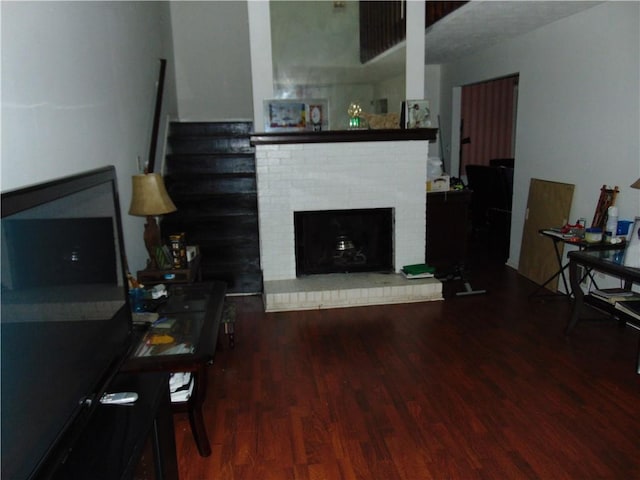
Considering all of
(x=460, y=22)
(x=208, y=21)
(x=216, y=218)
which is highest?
(x=208, y=21)

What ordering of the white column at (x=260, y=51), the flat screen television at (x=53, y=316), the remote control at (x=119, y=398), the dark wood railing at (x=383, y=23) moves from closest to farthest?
the flat screen television at (x=53, y=316)
the remote control at (x=119, y=398)
the white column at (x=260, y=51)
the dark wood railing at (x=383, y=23)

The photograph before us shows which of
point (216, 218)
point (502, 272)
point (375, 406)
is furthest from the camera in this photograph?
point (502, 272)

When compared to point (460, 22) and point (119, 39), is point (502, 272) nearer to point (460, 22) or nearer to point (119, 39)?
point (460, 22)

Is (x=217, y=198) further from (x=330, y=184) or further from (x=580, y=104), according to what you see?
(x=580, y=104)

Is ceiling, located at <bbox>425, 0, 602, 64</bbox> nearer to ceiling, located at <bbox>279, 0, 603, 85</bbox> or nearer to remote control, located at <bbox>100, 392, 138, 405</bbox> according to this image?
ceiling, located at <bbox>279, 0, 603, 85</bbox>

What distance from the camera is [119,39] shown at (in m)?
3.59

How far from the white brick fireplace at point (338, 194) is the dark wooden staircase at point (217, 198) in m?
0.26

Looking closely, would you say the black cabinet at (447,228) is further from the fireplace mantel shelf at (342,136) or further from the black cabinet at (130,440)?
the black cabinet at (130,440)

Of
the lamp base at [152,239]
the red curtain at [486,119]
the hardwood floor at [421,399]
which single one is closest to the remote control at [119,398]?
the hardwood floor at [421,399]

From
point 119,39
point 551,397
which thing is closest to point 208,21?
point 119,39

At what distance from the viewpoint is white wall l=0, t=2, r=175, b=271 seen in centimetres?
189

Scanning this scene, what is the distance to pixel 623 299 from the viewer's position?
3.19 m

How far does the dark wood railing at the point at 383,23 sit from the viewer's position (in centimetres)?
449

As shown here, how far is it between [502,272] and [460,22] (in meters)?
2.57
